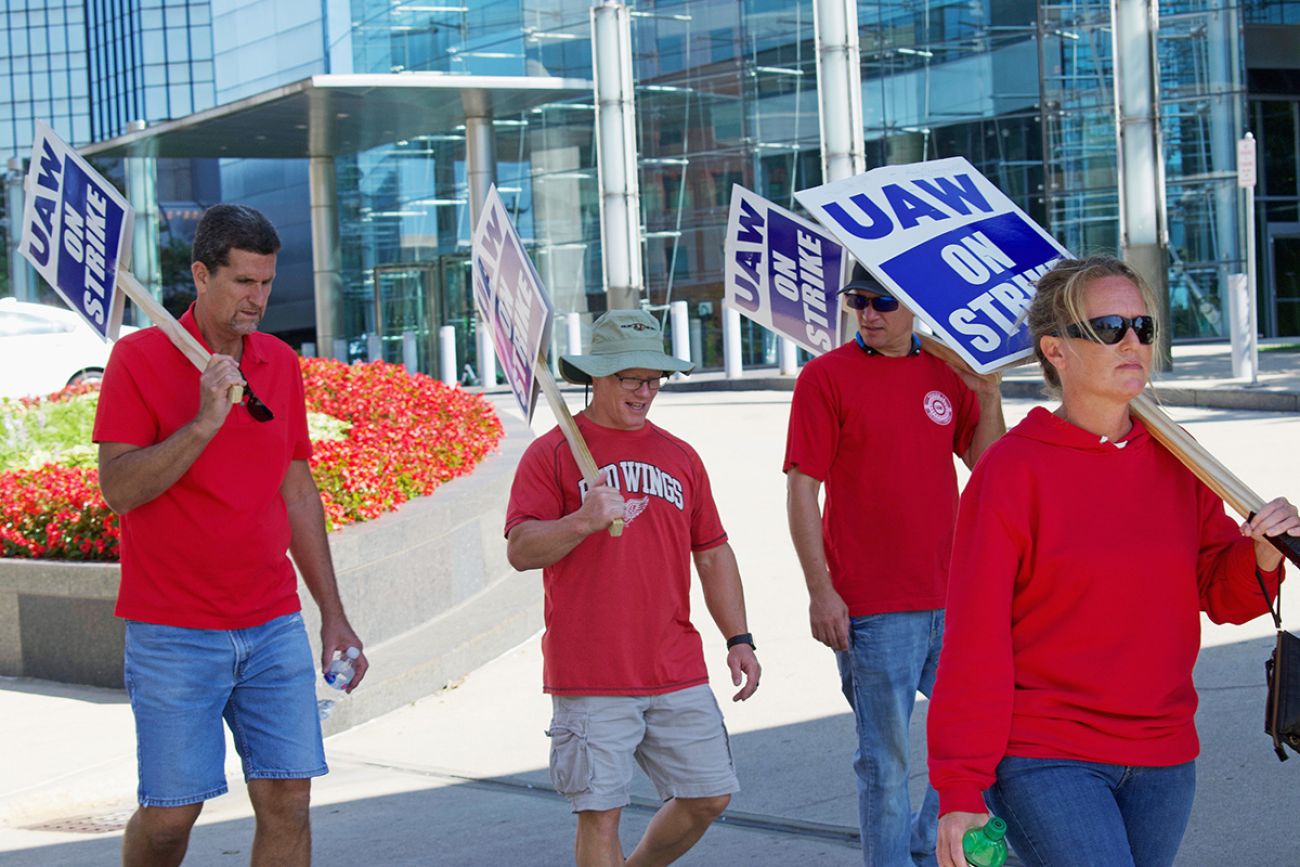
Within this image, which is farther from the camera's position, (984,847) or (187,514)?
(187,514)

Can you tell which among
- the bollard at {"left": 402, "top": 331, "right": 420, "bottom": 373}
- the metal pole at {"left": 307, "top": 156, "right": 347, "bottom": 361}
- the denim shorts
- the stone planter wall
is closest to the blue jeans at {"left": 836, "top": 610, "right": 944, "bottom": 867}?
the denim shorts

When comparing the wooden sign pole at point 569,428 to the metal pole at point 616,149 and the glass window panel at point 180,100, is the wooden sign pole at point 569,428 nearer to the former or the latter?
the metal pole at point 616,149

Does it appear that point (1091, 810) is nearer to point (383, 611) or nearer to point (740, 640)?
point (740, 640)

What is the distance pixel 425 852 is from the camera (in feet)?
19.7

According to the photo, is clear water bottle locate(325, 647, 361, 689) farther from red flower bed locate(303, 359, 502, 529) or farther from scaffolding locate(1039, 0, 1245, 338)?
scaffolding locate(1039, 0, 1245, 338)

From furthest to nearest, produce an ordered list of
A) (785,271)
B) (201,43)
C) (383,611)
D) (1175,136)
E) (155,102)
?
(155,102) → (201,43) → (1175,136) → (383,611) → (785,271)

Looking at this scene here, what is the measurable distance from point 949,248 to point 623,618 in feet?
4.49

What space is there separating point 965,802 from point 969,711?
0.17 meters

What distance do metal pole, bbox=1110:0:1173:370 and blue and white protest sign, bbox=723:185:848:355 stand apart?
63.0ft

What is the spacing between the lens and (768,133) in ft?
110

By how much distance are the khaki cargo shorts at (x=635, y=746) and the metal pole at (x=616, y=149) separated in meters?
24.7

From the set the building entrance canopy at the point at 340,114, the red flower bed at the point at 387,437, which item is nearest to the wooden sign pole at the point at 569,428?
the red flower bed at the point at 387,437

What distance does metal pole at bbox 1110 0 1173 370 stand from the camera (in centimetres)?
2373

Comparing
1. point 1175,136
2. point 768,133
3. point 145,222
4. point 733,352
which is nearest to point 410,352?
point 768,133
